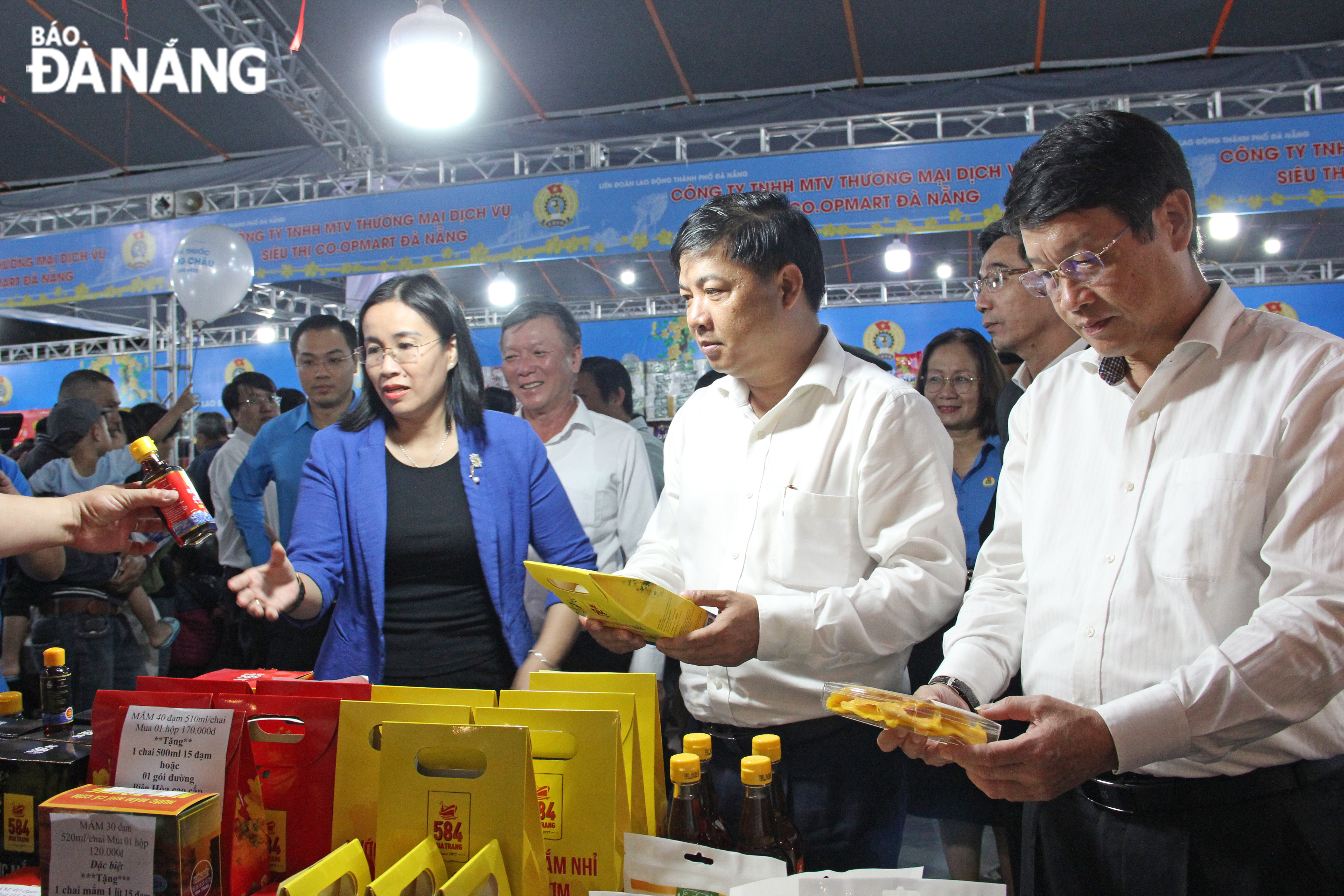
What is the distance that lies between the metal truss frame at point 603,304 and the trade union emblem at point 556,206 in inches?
111

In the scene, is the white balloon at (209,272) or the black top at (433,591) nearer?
the black top at (433,591)

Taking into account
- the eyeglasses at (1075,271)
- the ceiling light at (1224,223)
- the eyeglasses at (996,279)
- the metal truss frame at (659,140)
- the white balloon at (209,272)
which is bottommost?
the eyeglasses at (1075,271)

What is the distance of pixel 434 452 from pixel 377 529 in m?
0.24

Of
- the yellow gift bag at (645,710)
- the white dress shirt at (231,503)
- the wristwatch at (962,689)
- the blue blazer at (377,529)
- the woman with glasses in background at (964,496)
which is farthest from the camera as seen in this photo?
the white dress shirt at (231,503)

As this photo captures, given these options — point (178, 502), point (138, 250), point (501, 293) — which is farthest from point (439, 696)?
point (138, 250)

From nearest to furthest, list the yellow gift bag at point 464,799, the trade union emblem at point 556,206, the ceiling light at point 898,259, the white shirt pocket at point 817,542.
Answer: the yellow gift bag at point 464,799, the white shirt pocket at point 817,542, the trade union emblem at point 556,206, the ceiling light at point 898,259

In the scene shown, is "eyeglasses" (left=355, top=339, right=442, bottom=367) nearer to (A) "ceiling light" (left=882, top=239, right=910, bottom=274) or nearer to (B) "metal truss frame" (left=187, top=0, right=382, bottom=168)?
(B) "metal truss frame" (left=187, top=0, right=382, bottom=168)

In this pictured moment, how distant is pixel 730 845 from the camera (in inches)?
48.3

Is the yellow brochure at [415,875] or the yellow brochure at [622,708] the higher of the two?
the yellow brochure at [622,708]

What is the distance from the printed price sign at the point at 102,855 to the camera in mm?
972

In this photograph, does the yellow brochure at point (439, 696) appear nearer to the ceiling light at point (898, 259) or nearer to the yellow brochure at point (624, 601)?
the yellow brochure at point (624, 601)

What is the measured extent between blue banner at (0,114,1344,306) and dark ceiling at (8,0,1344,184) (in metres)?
0.98

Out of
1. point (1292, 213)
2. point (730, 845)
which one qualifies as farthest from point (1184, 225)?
point (1292, 213)

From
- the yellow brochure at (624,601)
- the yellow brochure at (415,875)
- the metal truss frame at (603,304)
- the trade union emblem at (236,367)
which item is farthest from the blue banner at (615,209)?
the yellow brochure at (415,875)
